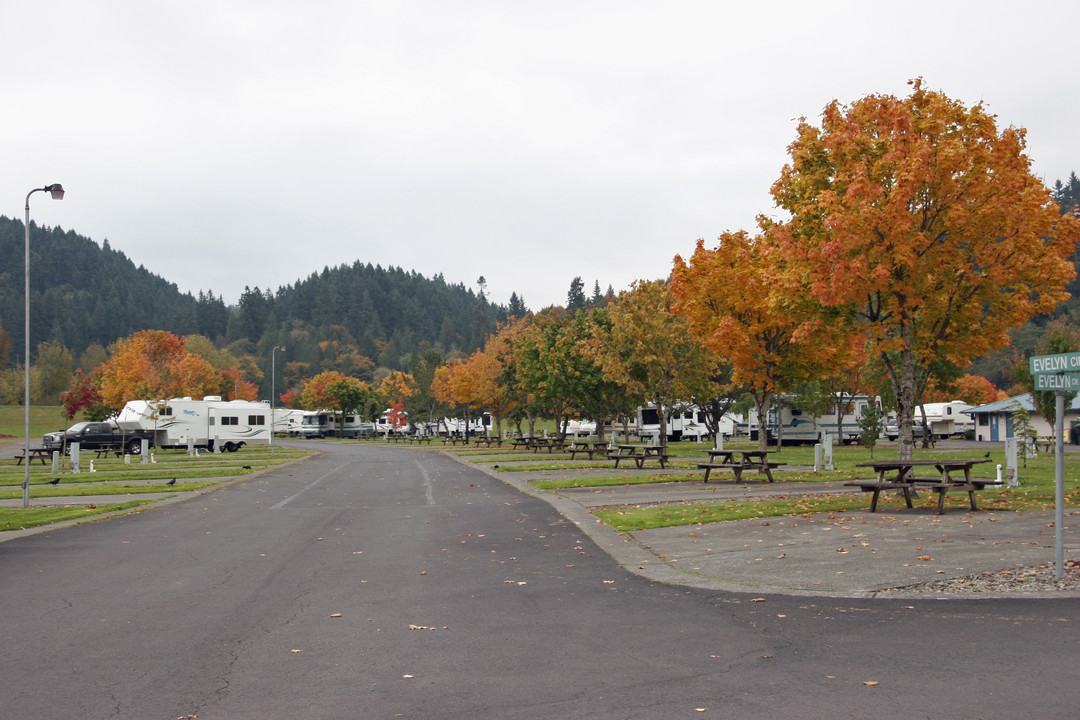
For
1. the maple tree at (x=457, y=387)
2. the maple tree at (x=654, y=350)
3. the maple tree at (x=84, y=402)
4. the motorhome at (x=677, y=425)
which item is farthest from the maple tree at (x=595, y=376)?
the maple tree at (x=84, y=402)

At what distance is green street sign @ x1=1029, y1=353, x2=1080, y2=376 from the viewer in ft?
26.5

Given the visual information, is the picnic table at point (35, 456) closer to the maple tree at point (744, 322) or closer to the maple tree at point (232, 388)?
the maple tree at point (744, 322)

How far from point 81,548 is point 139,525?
9.19 ft

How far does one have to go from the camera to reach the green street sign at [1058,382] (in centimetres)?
809

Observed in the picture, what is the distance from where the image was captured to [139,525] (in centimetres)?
1455

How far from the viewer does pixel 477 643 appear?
21.2 feet

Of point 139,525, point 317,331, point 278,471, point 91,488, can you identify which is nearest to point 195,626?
point 139,525

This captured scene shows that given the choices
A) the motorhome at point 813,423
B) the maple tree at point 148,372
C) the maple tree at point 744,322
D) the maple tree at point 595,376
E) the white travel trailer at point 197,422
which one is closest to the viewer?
the maple tree at point 744,322

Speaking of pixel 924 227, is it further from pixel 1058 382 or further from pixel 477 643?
pixel 477 643

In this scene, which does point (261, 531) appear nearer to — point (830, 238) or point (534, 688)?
point (534, 688)

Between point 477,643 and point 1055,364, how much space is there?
20.2ft

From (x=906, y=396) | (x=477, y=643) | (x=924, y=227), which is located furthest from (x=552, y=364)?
(x=477, y=643)

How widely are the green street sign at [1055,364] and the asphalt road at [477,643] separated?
2.18 m

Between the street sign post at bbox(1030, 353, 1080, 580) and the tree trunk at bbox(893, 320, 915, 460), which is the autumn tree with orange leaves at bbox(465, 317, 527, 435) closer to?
the tree trunk at bbox(893, 320, 915, 460)
